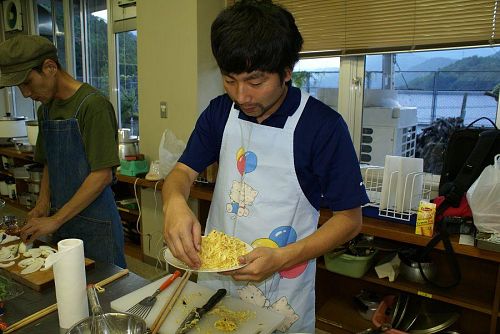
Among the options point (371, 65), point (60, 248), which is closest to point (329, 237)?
point (60, 248)

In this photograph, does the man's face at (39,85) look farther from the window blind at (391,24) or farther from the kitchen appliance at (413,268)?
the kitchen appliance at (413,268)

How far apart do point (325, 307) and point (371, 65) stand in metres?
1.65

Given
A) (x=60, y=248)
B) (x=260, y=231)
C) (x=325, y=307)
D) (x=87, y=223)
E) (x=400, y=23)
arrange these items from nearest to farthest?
1. (x=60, y=248)
2. (x=260, y=231)
3. (x=87, y=223)
4. (x=400, y=23)
5. (x=325, y=307)

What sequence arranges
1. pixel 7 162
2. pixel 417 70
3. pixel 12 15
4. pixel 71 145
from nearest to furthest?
pixel 71 145
pixel 417 70
pixel 7 162
pixel 12 15

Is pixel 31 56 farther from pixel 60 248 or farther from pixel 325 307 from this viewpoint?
pixel 325 307

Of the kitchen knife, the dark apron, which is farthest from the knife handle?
the dark apron

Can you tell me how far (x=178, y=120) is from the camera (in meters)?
3.13

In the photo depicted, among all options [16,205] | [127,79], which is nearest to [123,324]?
[127,79]

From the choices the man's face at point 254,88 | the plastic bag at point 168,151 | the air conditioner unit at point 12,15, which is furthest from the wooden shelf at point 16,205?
the man's face at point 254,88

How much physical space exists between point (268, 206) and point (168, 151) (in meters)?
1.80

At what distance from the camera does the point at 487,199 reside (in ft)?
5.89

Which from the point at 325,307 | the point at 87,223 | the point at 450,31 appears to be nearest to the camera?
the point at 87,223

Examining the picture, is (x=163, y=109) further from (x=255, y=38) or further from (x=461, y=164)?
(x=255, y=38)

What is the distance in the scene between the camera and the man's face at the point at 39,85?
1.54 metres
